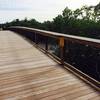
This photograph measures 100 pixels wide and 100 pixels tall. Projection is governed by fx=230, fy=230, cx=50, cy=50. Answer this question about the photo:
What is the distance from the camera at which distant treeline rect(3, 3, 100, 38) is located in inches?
1382

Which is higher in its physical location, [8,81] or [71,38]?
[71,38]

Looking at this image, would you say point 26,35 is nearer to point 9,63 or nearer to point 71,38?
point 9,63

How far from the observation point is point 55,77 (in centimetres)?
451

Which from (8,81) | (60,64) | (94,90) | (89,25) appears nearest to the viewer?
(94,90)

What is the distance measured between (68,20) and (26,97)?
4028 centimetres

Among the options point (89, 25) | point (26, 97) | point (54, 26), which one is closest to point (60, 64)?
point (26, 97)

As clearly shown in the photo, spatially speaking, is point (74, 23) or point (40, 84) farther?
point (74, 23)

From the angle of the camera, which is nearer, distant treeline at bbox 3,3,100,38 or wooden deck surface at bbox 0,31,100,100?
wooden deck surface at bbox 0,31,100,100

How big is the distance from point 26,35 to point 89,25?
23776 millimetres

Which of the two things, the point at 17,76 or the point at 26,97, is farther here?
the point at 17,76

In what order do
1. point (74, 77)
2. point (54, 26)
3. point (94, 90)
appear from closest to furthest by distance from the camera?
point (94, 90) → point (74, 77) → point (54, 26)

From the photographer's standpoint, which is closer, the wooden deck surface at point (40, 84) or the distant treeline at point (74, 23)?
the wooden deck surface at point (40, 84)

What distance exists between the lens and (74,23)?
39.4m

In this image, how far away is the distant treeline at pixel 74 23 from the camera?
3509 cm
